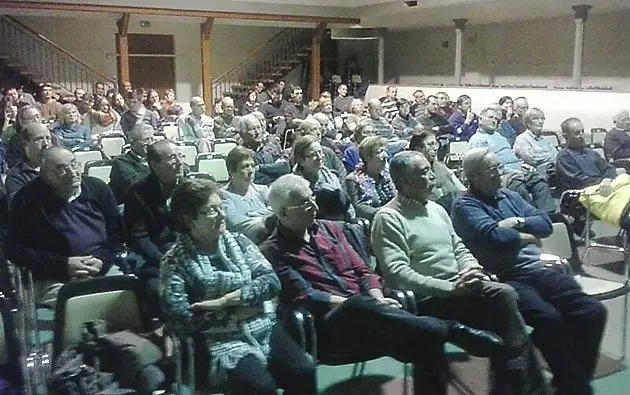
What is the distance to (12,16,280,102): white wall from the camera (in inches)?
553

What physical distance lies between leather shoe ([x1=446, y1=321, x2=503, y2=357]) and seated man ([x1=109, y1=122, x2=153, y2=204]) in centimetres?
253

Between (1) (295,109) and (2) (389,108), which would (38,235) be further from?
(1) (295,109)

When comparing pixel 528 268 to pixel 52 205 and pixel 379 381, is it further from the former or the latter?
pixel 52 205

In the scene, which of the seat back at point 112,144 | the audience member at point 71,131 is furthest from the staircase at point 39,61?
the audience member at point 71,131

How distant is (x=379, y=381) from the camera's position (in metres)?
3.28

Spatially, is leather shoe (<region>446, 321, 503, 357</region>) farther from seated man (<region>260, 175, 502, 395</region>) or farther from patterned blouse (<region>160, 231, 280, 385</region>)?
patterned blouse (<region>160, 231, 280, 385</region>)

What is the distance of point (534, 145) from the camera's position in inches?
250

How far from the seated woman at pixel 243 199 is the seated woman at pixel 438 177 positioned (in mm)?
1145

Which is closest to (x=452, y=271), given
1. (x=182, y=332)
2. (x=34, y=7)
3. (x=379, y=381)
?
(x=379, y=381)

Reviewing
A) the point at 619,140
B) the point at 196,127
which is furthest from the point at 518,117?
the point at 196,127

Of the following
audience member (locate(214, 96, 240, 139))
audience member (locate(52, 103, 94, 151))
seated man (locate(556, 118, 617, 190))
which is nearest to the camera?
seated man (locate(556, 118, 617, 190))

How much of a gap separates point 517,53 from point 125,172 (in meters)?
10.8

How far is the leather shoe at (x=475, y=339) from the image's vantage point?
278 centimetres

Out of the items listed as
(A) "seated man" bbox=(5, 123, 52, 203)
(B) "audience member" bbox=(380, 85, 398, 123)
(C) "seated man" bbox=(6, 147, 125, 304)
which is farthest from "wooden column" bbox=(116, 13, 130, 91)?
(C) "seated man" bbox=(6, 147, 125, 304)
